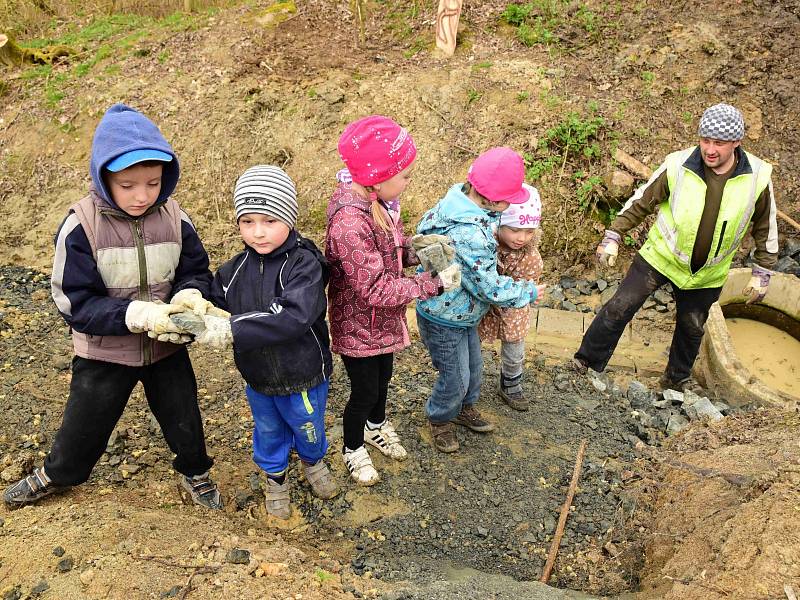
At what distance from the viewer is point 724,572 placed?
7.86 feet

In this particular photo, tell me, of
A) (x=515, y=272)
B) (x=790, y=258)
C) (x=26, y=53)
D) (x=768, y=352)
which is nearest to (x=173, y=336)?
(x=515, y=272)

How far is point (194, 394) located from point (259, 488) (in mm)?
739

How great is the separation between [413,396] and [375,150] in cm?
206

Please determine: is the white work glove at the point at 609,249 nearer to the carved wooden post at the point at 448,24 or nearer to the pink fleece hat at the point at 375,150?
the pink fleece hat at the point at 375,150

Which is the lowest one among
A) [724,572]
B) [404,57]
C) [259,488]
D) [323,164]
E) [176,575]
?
[259,488]

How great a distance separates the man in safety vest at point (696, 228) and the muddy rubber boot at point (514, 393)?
2.88 ft

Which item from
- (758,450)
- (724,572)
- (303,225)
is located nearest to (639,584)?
(724,572)

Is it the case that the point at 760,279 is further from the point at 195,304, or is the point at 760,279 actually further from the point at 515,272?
the point at 195,304

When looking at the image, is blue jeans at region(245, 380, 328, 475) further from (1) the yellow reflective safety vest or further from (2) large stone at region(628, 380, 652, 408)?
(1) the yellow reflective safety vest

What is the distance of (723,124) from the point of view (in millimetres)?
3807

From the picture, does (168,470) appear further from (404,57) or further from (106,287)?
(404,57)

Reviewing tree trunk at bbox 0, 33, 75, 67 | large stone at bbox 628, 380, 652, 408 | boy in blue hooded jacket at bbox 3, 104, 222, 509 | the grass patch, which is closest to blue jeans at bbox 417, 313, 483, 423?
boy in blue hooded jacket at bbox 3, 104, 222, 509

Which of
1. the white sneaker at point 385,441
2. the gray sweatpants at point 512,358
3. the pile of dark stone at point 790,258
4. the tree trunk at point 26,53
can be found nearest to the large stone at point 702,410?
the gray sweatpants at point 512,358

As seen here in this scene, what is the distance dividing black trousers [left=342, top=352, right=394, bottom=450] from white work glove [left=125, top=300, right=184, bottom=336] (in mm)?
898
